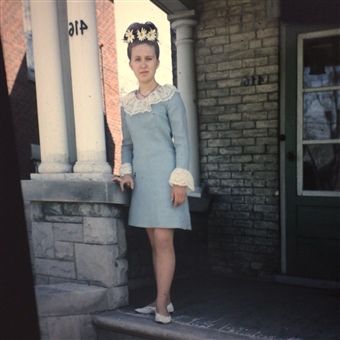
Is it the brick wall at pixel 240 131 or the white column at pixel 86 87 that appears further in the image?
the brick wall at pixel 240 131

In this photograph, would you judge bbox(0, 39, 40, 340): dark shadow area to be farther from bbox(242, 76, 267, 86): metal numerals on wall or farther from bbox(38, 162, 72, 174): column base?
bbox(242, 76, 267, 86): metal numerals on wall

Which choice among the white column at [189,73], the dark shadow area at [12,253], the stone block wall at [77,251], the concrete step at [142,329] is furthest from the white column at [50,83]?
the dark shadow area at [12,253]

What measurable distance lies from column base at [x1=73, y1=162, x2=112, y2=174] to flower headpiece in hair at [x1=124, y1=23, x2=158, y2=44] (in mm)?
921

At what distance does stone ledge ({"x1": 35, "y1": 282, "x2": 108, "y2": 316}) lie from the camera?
104 inches

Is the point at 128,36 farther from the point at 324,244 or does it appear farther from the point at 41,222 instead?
the point at 324,244

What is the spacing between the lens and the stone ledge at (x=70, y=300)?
2.65 meters

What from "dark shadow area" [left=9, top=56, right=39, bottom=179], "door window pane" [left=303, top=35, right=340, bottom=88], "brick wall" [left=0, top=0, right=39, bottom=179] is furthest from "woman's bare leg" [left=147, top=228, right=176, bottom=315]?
"dark shadow area" [left=9, top=56, right=39, bottom=179]

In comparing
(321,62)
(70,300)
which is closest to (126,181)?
(70,300)

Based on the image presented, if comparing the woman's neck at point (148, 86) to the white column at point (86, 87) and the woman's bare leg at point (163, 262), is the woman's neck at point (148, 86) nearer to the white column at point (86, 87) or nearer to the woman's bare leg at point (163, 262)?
the white column at point (86, 87)

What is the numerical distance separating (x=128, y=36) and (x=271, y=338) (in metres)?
2.09

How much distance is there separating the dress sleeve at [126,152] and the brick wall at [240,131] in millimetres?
1559

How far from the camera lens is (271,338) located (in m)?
2.31

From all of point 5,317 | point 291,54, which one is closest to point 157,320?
point 5,317

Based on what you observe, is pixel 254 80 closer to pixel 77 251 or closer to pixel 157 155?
pixel 157 155
